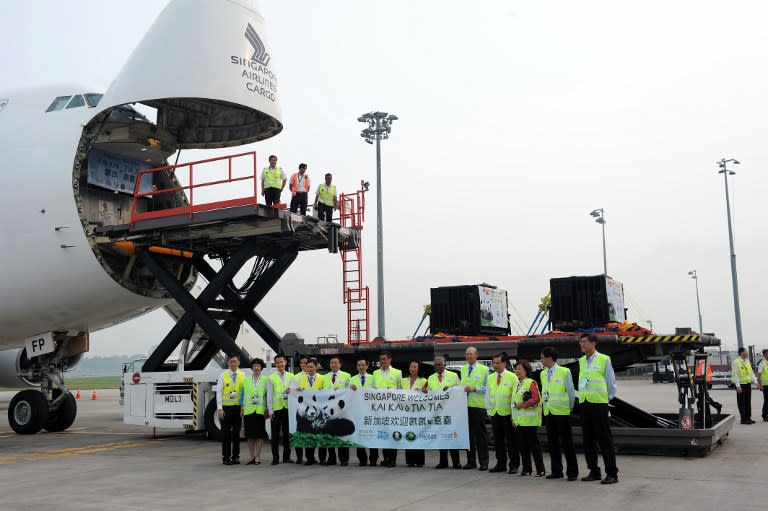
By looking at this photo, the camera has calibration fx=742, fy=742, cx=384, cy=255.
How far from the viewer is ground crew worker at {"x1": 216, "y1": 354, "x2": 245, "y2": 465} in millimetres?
11508

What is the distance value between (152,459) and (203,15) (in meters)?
8.57

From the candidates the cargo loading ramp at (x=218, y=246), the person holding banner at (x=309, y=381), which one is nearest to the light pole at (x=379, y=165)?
the cargo loading ramp at (x=218, y=246)

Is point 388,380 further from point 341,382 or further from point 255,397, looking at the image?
point 255,397

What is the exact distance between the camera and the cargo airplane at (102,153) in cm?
1461

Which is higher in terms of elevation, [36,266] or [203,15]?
[203,15]

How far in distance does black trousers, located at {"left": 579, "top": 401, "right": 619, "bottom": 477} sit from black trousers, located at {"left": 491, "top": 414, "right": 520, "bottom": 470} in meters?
1.12

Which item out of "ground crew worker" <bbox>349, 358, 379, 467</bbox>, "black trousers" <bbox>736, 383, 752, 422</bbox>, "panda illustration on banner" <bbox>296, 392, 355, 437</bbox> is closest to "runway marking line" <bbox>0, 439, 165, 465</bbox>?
"panda illustration on banner" <bbox>296, 392, 355, 437</bbox>

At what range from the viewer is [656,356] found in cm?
1201

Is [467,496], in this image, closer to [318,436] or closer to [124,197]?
[318,436]

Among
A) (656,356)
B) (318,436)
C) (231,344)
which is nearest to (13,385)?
(231,344)

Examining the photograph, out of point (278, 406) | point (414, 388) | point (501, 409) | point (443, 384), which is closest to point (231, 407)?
point (278, 406)

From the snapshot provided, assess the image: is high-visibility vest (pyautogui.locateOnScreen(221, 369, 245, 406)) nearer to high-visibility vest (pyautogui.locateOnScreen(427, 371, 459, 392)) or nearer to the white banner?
the white banner

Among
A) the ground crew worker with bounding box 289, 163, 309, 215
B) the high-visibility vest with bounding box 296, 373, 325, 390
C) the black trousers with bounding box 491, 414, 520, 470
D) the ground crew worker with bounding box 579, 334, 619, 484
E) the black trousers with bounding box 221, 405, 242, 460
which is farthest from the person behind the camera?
the ground crew worker with bounding box 289, 163, 309, 215

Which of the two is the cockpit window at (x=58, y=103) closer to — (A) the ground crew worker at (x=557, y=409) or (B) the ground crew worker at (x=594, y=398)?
(A) the ground crew worker at (x=557, y=409)
